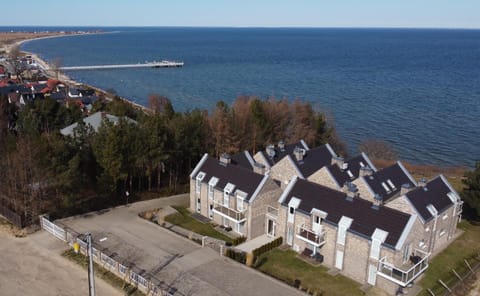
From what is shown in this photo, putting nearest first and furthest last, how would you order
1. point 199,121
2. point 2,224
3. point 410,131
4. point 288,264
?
1. point 288,264
2. point 2,224
3. point 199,121
4. point 410,131

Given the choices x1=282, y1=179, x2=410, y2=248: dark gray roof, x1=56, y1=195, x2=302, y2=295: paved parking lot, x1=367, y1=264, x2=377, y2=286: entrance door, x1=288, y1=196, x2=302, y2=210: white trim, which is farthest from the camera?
x1=288, y1=196, x2=302, y2=210: white trim

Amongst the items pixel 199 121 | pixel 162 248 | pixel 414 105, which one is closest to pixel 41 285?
pixel 162 248

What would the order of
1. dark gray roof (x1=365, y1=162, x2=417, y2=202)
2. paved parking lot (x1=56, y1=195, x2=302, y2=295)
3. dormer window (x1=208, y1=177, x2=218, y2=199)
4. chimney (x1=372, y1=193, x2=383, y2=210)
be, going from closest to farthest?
1. paved parking lot (x1=56, y1=195, x2=302, y2=295)
2. chimney (x1=372, y1=193, x2=383, y2=210)
3. dark gray roof (x1=365, y1=162, x2=417, y2=202)
4. dormer window (x1=208, y1=177, x2=218, y2=199)

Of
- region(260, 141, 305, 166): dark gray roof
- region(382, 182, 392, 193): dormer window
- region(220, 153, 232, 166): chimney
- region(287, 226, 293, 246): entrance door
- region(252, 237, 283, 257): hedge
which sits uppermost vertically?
region(220, 153, 232, 166): chimney

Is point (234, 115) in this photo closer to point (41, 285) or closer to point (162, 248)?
point (162, 248)

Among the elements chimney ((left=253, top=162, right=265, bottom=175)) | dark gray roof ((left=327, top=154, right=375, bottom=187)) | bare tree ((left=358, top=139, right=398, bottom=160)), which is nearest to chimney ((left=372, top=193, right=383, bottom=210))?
dark gray roof ((left=327, top=154, right=375, bottom=187))

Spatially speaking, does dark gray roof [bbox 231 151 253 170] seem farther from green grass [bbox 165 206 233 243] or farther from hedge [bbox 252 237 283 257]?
hedge [bbox 252 237 283 257]

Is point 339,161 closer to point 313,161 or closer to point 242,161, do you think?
point 313,161
